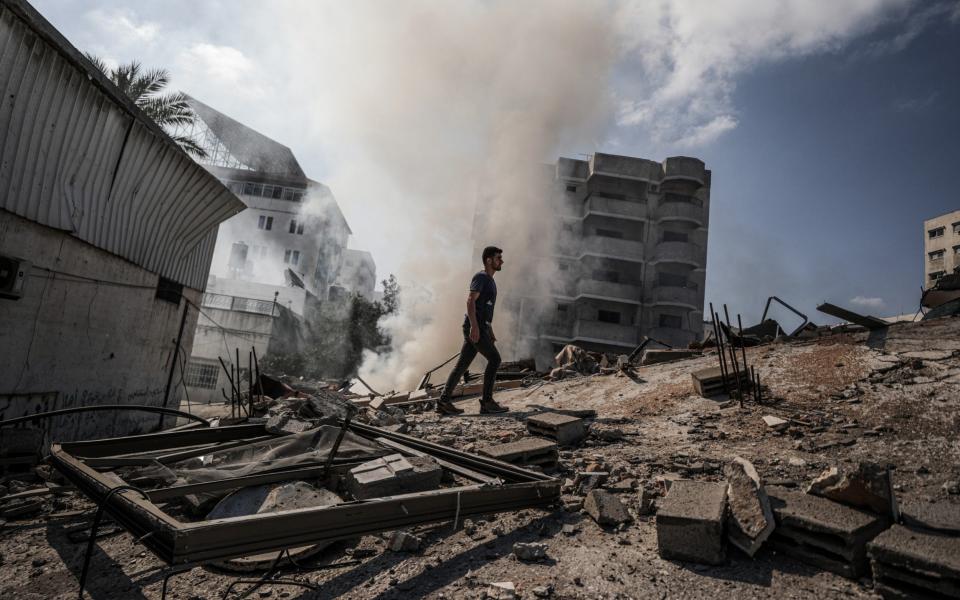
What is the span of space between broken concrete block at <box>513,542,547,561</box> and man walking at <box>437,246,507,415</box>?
3.62 metres

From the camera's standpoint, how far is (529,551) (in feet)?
7.20

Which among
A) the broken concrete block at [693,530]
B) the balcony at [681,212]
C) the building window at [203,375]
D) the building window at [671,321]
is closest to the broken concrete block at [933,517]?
Answer: the broken concrete block at [693,530]

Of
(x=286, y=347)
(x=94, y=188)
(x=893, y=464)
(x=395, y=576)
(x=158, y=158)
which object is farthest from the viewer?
(x=286, y=347)

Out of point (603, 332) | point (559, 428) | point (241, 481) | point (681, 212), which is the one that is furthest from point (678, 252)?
point (241, 481)

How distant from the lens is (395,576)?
6.75 ft

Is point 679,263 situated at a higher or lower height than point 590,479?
higher

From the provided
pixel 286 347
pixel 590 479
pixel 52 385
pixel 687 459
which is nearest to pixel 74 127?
pixel 52 385

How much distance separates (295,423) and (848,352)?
600 centimetres

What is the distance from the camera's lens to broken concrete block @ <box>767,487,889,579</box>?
75.1 inches

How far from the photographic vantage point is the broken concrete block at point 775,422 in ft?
13.2

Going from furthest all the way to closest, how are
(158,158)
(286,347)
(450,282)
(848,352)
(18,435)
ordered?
(450,282)
(286,347)
(158,158)
(848,352)
(18,435)

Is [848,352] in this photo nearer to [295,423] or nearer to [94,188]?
[295,423]

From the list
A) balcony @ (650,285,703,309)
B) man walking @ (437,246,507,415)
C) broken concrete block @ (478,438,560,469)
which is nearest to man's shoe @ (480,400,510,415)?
man walking @ (437,246,507,415)

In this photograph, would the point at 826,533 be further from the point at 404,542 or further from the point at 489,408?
the point at 489,408
